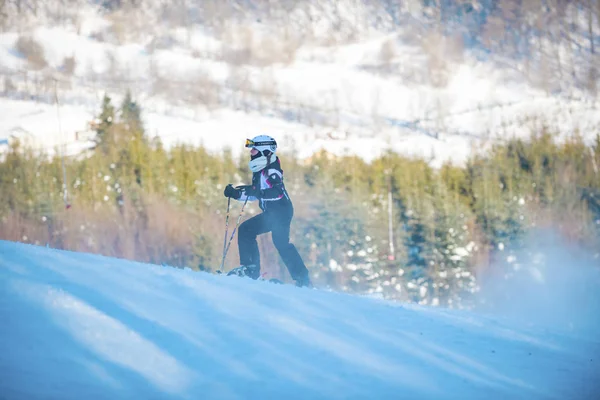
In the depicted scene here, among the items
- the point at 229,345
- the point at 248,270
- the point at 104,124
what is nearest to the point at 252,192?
the point at 248,270

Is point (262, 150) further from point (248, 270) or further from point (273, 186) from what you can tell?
point (248, 270)

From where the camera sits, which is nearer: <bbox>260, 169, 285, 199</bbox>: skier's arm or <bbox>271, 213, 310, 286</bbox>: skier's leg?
<bbox>260, 169, 285, 199</bbox>: skier's arm

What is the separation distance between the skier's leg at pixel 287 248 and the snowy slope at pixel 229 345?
243 centimetres

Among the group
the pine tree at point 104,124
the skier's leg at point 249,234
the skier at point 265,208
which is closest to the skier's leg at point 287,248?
the skier at point 265,208

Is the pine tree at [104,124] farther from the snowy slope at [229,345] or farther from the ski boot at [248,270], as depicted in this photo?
the snowy slope at [229,345]

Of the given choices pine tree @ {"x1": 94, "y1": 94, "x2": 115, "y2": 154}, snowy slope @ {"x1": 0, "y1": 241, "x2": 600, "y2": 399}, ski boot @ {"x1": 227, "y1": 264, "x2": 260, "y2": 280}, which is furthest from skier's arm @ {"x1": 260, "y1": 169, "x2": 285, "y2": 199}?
pine tree @ {"x1": 94, "y1": 94, "x2": 115, "y2": 154}

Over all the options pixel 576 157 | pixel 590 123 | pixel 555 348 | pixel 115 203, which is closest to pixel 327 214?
pixel 115 203

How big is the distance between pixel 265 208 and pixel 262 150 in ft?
2.43

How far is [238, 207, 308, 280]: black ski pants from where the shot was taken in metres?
9.83

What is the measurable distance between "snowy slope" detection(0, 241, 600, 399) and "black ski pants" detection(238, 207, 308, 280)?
2.41 metres

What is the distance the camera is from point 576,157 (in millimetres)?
62875

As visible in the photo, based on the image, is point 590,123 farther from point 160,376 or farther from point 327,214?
point 160,376

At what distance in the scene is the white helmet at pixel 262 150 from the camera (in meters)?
9.70

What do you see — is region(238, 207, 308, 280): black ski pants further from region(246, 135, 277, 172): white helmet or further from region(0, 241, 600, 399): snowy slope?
region(0, 241, 600, 399): snowy slope
